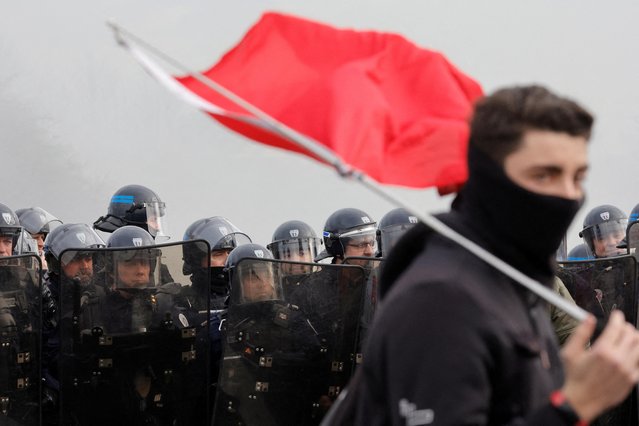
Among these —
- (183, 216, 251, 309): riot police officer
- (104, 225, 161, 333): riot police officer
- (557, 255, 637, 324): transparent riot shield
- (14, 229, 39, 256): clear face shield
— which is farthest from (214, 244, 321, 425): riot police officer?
(14, 229, 39, 256): clear face shield

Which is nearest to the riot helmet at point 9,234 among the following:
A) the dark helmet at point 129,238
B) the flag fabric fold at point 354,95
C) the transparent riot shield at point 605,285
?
the dark helmet at point 129,238

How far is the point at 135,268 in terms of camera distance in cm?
751

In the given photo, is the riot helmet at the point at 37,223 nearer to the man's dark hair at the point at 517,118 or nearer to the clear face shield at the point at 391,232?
the clear face shield at the point at 391,232

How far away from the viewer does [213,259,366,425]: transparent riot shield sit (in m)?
7.48

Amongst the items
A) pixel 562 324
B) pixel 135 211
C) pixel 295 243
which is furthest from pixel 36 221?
pixel 562 324

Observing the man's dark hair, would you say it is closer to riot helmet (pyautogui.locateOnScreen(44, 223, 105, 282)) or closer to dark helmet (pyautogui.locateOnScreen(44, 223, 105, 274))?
riot helmet (pyautogui.locateOnScreen(44, 223, 105, 282))

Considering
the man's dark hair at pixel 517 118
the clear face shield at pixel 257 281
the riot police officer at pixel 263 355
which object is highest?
the man's dark hair at pixel 517 118

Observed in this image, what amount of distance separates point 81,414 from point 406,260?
4.88 metres

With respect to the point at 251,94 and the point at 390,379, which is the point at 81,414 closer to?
the point at 251,94

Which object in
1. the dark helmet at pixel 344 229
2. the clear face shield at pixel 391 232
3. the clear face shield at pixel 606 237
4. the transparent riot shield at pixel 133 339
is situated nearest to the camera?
the transparent riot shield at pixel 133 339

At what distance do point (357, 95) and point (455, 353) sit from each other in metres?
0.96

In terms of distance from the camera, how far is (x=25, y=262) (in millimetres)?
7309

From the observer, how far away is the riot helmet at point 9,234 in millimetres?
10945

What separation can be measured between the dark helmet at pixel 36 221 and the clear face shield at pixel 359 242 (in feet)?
13.9
